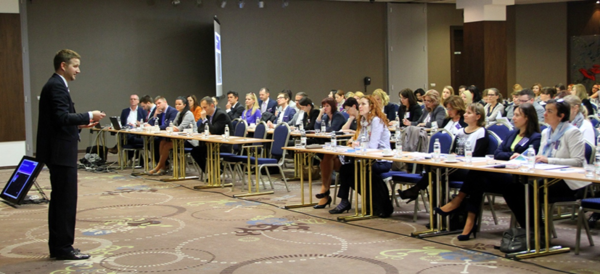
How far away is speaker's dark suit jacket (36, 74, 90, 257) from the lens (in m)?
4.69

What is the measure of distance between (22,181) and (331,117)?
164 inches

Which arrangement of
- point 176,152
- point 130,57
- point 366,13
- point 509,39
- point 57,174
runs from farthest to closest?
1. point 509,39
2. point 366,13
3. point 130,57
4. point 176,152
5. point 57,174

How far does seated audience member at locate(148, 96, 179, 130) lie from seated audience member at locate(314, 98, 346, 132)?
270cm

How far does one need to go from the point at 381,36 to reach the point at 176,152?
10.4 metres

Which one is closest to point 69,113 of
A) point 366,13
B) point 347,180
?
point 347,180

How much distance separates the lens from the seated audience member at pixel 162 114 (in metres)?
11.0

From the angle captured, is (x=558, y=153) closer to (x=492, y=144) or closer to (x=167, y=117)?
(x=492, y=144)

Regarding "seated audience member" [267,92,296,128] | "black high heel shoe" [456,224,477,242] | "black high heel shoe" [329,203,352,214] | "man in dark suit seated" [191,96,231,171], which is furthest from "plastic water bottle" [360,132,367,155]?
"seated audience member" [267,92,296,128]

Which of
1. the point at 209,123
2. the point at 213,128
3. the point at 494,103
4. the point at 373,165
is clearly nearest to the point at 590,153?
the point at 373,165

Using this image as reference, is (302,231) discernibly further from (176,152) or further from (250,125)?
(250,125)

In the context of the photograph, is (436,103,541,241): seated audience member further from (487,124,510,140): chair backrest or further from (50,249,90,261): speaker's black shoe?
(50,249,90,261): speaker's black shoe

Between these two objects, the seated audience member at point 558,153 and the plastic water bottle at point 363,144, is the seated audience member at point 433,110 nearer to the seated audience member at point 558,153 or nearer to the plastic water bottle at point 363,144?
the plastic water bottle at point 363,144

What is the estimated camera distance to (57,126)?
15.4 ft

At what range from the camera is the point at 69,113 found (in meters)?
4.74
